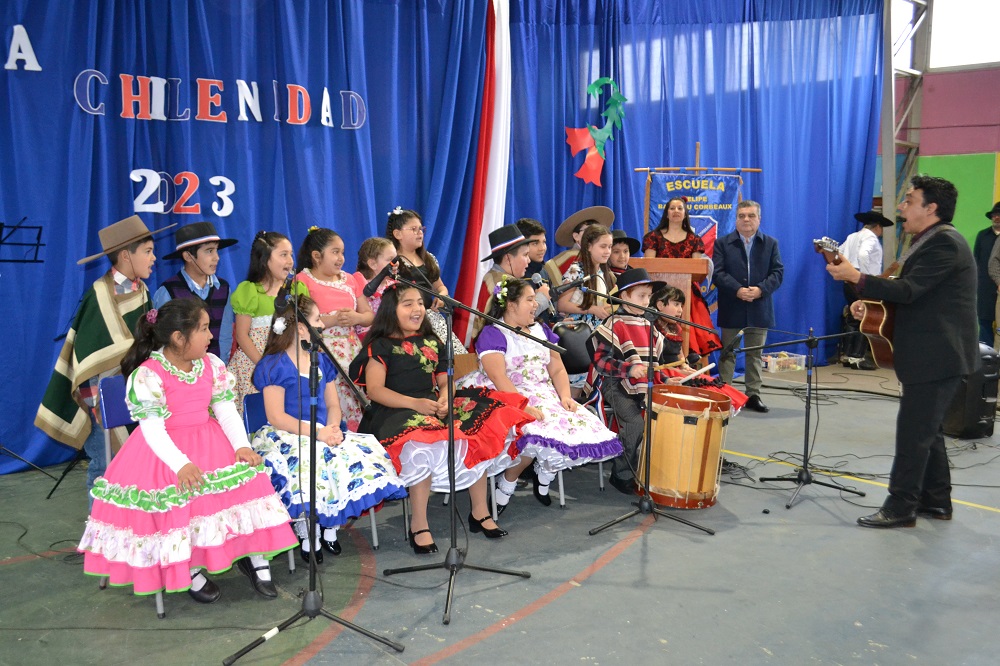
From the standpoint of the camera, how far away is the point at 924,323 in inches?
157

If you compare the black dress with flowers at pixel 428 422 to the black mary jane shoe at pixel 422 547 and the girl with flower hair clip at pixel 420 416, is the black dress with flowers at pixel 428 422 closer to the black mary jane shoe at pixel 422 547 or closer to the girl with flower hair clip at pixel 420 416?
the girl with flower hair clip at pixel 420 416

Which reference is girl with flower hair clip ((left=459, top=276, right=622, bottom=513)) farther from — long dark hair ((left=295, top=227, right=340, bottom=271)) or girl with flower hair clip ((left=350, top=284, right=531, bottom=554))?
long dark hair ((left=295, top=227, right=340, bottom=271))

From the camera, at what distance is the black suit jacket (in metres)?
3.90

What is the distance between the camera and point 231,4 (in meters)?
5.47

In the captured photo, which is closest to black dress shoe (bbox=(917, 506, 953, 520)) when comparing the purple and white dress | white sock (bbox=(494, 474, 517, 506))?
the purple and white dress

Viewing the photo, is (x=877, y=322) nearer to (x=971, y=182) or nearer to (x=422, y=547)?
(x=422, y=547)

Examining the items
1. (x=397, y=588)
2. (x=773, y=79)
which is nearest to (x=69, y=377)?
(x=397, y=588)

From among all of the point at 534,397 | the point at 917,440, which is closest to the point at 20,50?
the point at 534,397

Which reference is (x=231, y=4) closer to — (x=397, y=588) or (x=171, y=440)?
(x=171, y=440)

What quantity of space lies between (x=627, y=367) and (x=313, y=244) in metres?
1.89

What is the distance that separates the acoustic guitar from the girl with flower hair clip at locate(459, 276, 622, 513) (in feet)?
4.69

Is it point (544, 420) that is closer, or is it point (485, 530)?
point (485, 530)

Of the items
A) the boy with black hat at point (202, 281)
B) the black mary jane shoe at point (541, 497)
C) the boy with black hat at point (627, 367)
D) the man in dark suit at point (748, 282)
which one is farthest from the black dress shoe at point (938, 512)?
the boy with black hat at point (202, 281)

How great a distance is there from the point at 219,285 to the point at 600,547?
2513mm
